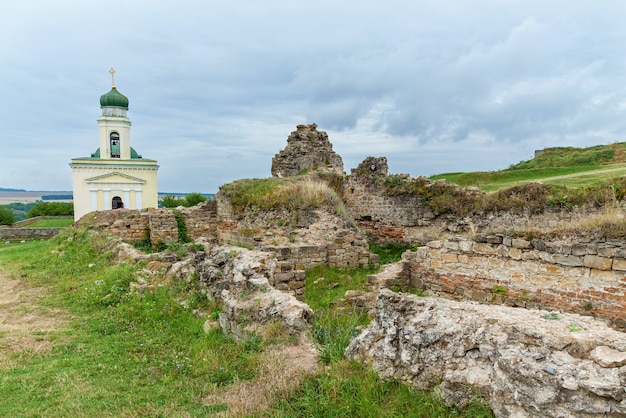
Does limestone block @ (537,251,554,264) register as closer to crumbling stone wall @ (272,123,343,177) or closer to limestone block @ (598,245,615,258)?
limestone block @ (598,245,615,258)

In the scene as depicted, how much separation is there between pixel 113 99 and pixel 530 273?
5244 cm

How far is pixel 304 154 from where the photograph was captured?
2053 centimetres

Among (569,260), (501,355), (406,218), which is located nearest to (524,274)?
(569,260)

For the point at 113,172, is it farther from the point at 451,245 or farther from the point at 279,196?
the point at 451,245

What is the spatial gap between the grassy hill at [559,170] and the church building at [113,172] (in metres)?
36.9

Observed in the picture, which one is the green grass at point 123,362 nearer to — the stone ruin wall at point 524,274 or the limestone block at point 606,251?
the stone ruin wall at point 524,274

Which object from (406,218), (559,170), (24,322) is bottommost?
(24,322)

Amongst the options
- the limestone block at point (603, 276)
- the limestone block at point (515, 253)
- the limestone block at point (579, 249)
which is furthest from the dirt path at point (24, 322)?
the limestone block at point (603, 276)

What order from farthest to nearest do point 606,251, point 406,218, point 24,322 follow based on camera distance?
point 406,218 → point 24,322 → point 606,251


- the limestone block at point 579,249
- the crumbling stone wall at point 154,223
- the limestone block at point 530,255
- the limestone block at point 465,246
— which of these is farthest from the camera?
the crumbling stone wall at point 154,223

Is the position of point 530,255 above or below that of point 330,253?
above

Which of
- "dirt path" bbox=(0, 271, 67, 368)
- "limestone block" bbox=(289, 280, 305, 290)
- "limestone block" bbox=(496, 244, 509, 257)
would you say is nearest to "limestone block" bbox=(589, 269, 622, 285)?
"limestone block" bbox=(496, 244, 509, 257)

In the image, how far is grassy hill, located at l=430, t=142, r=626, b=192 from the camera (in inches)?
643

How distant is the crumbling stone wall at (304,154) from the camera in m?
20.5
